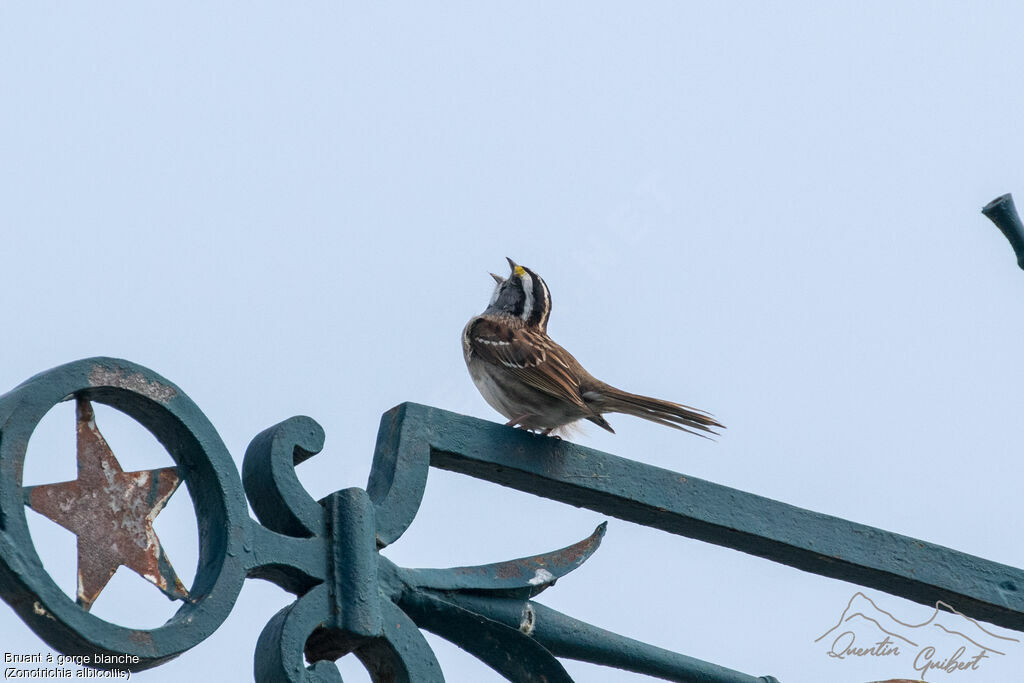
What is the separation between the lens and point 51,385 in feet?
8.10

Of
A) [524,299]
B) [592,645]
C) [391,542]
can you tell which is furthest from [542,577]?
[524,299]

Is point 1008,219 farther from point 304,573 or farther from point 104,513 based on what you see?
point 104,513

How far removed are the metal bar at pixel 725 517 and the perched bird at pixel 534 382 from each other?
1446 mm

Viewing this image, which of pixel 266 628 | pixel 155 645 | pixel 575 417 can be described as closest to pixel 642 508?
pixel 266 628

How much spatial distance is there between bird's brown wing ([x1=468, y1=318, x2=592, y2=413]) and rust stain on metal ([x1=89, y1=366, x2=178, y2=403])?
117 inches

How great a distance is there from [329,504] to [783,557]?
1294 millimetres

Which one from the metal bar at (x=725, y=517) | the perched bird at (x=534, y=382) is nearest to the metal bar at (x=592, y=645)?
the metal bar at (x=725, y=517)

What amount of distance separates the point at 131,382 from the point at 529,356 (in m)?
3.32

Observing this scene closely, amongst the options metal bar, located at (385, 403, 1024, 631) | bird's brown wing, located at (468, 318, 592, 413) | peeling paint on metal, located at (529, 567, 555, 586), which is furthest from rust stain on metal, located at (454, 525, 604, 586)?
bird's brown wing, located at (468, 318, 592, 413)

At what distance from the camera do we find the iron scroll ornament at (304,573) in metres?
2.38

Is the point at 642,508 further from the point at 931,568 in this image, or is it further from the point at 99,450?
the point at 99,450

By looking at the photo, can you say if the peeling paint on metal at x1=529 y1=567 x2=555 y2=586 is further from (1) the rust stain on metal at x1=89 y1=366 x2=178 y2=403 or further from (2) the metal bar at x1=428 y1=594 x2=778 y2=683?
(1) the rust stain on metal at x1=89 y1=366 x2=178 y2=403

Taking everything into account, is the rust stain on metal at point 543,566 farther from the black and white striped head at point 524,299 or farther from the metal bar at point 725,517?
the black and white striped head at point 524,299

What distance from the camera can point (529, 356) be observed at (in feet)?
19.2
